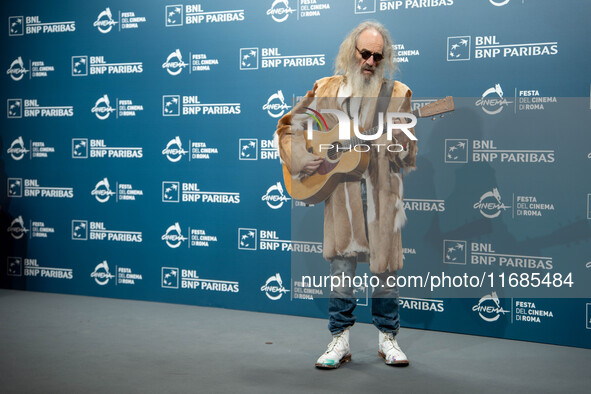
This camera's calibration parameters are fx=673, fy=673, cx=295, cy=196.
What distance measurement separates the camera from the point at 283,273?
176 inches

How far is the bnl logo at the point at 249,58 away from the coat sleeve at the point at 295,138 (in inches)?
45.3

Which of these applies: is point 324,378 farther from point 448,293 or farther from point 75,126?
point 75,126

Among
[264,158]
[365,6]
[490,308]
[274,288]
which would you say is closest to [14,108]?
[264,158]

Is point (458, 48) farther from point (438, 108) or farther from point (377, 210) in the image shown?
point (377, 210)

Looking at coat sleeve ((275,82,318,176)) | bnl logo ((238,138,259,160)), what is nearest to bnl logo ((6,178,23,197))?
bnl logo ((238,138,259,160))

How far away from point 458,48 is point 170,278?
→ 249 cm

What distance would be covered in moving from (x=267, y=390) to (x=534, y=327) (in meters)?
1.75

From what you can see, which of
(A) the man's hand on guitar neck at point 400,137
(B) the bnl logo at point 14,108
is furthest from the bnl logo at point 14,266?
(A) the man's hand on guitar neck at point 400,137

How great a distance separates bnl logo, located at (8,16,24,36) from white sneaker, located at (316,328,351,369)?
3.62m

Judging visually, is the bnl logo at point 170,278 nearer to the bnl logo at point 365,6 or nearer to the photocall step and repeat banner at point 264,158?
the photocall step and repeat banner at point 264,158

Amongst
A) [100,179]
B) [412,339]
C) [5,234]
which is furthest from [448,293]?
[5,234]

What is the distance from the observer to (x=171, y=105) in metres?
4.76

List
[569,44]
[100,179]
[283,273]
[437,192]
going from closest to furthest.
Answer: [569,44]
[437,192]
[283,273]
[100,179]

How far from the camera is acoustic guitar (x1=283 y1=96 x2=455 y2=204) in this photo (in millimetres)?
3285
